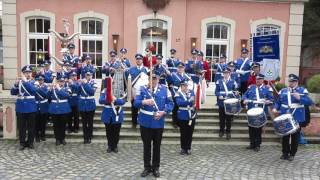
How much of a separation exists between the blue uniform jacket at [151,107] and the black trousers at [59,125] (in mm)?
3162

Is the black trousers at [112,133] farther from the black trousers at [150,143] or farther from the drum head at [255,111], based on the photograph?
the drum head at [255,111]

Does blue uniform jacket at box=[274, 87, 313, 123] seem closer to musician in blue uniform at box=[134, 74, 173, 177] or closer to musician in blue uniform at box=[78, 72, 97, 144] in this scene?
musician in blue uniform at box=[134, 74, 173, 177]

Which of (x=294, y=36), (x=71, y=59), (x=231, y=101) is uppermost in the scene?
(x=294, y=36)

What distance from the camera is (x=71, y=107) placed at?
11258 millimetres

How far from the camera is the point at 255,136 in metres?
10.6

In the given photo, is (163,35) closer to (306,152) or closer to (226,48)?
(226,48)

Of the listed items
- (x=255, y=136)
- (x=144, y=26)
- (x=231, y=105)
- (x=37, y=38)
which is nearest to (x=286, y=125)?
(x=255, y=136)

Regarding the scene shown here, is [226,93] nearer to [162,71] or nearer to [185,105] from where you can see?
[162,71]

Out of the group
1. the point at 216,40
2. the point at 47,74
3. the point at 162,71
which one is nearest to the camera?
the point at 47,74

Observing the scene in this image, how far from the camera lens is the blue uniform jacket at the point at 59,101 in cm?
1048

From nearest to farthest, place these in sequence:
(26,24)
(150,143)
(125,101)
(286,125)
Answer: (150,143)
(286,125)
(125,101)
(26,24)

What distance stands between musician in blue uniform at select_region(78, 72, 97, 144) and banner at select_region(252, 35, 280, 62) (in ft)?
15.4

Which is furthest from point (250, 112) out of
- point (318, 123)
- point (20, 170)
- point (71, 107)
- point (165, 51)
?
point (165, 51)

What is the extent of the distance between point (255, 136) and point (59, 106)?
485 cm
